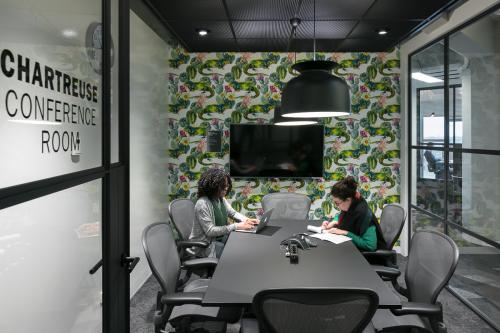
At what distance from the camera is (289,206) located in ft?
14.0

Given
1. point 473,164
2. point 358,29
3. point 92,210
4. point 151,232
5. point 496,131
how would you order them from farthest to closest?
point 358,29 < point 473,164 < point 496,131 < point 151,232 < point 92,210

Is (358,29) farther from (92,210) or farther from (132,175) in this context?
(92,210)

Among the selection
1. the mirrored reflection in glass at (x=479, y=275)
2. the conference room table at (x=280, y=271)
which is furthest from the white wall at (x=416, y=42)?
the conference room table at (x=280, y=271)

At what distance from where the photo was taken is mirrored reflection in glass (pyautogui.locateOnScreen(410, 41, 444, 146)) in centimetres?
424

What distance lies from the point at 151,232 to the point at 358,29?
3.33 m

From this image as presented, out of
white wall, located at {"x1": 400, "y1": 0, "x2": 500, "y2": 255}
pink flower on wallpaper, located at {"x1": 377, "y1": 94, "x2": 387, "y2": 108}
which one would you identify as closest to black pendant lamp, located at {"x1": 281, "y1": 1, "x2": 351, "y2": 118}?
white wall, located at {"x1": 400, "y1": 0, "x2": 500, "y2": 255}

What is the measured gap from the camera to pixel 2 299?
101 centimetres

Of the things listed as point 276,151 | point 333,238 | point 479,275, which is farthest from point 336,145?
point 333,238

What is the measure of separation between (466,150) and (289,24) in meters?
2.23

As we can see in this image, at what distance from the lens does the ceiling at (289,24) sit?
3.49 meters

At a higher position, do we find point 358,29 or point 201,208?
point 358,29

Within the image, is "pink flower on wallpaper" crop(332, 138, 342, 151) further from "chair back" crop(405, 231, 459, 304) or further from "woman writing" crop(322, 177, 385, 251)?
"chair back" crop(405, 231, 459, 304)

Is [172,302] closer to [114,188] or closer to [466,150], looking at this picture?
[114,188]

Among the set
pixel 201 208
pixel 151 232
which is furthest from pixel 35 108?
pixel 201 208
